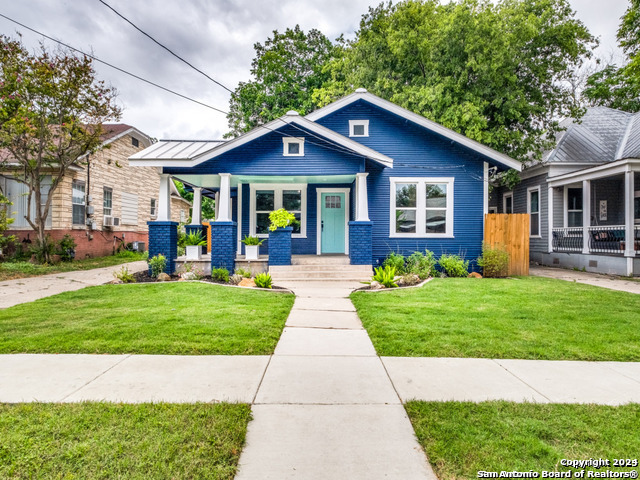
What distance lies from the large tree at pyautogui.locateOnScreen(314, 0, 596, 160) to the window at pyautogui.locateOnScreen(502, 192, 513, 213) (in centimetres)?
222

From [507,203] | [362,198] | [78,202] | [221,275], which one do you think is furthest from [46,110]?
[507,203]

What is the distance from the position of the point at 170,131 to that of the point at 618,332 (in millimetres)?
32947

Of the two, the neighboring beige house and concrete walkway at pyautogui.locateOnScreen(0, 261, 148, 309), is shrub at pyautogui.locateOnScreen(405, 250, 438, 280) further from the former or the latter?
the neighboring beige house

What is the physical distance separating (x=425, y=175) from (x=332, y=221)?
349 centimetres

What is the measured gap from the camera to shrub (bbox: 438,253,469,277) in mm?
10898

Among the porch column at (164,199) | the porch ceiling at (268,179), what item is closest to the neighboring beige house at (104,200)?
the porch ceiling at (268,179)

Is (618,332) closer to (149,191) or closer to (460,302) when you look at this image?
(460,302)

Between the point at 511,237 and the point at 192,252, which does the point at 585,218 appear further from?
the point at 192,252

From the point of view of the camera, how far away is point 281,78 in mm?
26188

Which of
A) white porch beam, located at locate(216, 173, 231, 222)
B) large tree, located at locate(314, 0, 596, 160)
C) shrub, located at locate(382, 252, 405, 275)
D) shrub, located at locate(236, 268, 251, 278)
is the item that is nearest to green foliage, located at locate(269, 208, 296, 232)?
white porch beam, located at locate(216, 173, 231, 222)

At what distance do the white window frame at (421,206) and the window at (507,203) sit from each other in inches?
321

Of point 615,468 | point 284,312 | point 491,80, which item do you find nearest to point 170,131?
point 491,80

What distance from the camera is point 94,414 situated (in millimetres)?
2531

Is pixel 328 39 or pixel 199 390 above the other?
pixel 328 39
